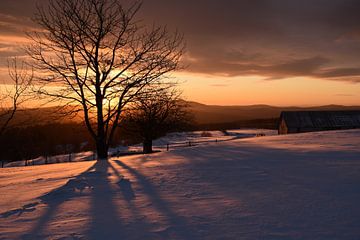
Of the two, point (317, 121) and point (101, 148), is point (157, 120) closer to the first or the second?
point (101, 148)

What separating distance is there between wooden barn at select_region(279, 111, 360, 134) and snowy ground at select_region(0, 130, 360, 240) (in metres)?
33.3

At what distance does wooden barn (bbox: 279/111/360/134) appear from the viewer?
37781 millimetres

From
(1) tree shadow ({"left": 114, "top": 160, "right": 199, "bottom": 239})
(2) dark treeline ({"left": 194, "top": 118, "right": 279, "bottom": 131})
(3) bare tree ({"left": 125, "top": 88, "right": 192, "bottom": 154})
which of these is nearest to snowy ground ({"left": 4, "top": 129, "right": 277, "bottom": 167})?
(3) bare tree ({"left": 125, "top": 88, "right": 192, "bottom": 154})

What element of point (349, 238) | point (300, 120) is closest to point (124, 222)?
point (349, 238)

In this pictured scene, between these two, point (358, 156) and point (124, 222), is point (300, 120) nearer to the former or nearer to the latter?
point (358, 156)

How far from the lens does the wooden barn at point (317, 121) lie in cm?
3778

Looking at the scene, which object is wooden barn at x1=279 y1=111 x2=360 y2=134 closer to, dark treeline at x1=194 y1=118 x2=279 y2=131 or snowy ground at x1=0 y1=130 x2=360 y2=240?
dark treeline at x1=194 y1=118 x2=279 y2=131

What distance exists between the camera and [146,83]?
1276 centimetres

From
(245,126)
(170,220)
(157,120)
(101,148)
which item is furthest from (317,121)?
(245,126)

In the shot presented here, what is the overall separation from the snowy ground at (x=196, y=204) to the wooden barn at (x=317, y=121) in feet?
109

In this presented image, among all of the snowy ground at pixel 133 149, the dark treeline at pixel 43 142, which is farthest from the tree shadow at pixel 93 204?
the dark treeline at pixel 43 142

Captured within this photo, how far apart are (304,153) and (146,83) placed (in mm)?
7333

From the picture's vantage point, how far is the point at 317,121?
38.3 m

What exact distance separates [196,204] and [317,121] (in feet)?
127
